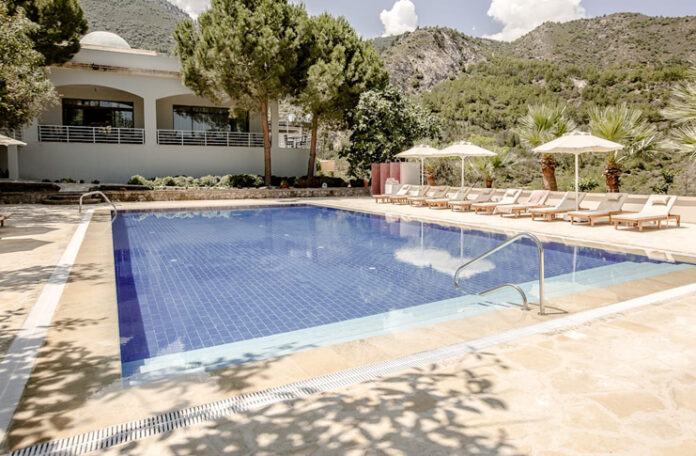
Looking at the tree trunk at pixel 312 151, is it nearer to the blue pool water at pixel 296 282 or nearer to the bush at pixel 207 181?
the bush at pixel 207 181

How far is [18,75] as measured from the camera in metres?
14.4

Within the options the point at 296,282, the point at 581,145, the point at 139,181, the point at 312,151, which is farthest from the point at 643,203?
the point at 139,181

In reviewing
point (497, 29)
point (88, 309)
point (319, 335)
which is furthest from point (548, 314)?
point (497, 29)

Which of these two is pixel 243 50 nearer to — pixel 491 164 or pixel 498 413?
pixel 491 164

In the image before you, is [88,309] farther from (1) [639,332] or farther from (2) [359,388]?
(1) [639,332]

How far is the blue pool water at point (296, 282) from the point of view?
16.6 ft

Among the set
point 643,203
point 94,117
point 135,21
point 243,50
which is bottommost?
point 643,203

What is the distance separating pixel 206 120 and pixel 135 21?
36.0m

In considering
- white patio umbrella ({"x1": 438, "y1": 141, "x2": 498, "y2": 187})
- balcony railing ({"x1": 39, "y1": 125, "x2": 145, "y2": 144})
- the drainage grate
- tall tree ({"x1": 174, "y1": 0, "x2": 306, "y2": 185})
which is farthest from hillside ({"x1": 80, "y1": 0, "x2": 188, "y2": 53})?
the drainage grate

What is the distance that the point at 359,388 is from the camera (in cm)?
335

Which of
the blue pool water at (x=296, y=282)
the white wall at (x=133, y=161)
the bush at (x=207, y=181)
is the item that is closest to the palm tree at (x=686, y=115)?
the blue pool water at (x=296, y=282)

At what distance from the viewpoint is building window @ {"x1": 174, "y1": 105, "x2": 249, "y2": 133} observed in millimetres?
26094

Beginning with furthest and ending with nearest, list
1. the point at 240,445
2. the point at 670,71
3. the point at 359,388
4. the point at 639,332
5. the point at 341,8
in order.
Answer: the point at 670,71, the point at 341,8, the point at 639,332, the point at 359,388, the point at 240,445

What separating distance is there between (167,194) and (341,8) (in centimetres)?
1361
